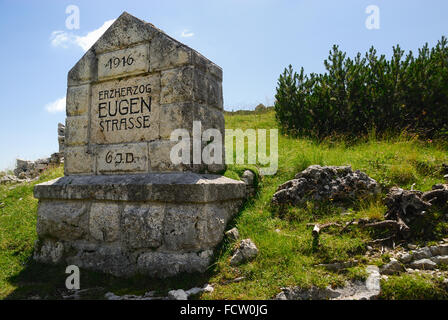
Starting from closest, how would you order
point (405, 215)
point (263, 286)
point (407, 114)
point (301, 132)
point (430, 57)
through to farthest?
point (263, 286) → point (405, 215) → point (407, 114) → point (430, 57) → point (301, 132)

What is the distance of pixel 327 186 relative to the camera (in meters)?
4.14

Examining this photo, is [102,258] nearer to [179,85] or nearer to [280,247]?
[280,247]

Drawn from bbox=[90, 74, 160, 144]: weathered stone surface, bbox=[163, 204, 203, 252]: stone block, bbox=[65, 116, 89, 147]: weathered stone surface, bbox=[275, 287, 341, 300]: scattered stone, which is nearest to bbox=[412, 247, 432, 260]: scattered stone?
bbox=[275, 287, 341, 300]: scattered stone

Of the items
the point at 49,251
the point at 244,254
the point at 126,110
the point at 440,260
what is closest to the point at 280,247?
the point at 244,254

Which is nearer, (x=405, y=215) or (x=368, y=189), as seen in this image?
(x=405, y=215)

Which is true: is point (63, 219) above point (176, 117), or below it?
below

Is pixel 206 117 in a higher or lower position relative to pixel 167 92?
lower

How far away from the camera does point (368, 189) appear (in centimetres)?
401

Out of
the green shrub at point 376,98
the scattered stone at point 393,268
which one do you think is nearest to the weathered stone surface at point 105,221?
the scattered stone at point 393,268

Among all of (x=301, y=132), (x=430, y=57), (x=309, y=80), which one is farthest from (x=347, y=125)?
(x=430, y=57)

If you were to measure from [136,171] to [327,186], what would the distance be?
2.48 metres
